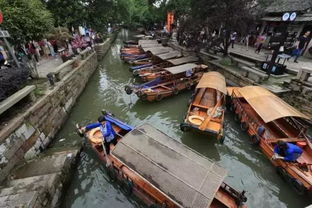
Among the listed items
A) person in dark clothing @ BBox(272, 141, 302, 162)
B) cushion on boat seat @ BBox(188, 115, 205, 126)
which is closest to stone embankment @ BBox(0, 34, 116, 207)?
cushion on boat seat @ BBox(188, 115, 205, 126)

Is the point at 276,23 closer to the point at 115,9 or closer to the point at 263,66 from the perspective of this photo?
the point at 263,66

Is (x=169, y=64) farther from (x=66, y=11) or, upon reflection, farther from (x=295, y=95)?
(x=66, y=11)

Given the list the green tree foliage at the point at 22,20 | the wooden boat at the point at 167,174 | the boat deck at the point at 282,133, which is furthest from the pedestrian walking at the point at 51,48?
the boat deck at the point at 282,133

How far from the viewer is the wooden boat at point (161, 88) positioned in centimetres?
1151

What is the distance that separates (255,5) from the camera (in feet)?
45.6

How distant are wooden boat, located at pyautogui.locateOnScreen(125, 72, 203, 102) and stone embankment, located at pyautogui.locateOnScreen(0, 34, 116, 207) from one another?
4.53 m

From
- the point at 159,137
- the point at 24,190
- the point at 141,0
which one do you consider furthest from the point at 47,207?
the point at 141,0

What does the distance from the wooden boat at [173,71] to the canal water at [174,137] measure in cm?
171

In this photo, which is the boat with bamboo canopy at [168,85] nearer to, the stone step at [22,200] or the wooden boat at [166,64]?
the wooden boat at [166,64]

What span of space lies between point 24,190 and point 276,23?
931 inches

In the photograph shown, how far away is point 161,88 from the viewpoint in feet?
41.4

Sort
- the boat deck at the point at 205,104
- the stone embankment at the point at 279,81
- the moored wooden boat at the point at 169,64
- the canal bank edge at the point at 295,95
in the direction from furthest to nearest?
the moored wooden boat at the point at 169,64 < the stone embankment at the point at 279,81 < the canal bank edge at the point at 295,95 < the boat deck at the point at 205,104

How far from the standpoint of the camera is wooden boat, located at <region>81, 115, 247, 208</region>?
14.4ft

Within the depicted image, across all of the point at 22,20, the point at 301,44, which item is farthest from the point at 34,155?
the point at 301,44
